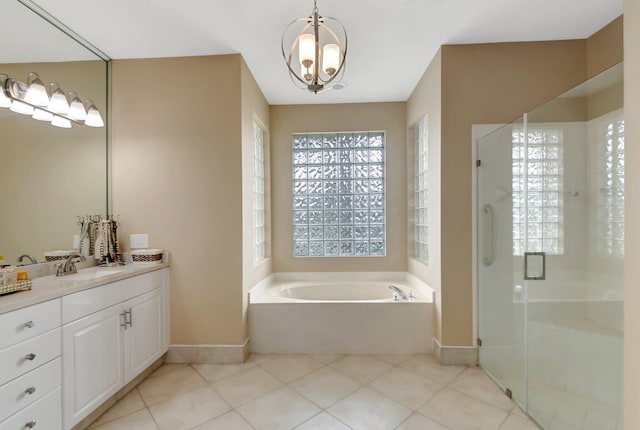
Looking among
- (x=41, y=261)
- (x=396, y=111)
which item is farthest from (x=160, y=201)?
(x=396, y=111)

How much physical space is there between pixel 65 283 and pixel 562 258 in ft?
9.57

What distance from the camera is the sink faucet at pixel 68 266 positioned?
2000 millimetres

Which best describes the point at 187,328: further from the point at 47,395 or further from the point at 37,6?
the point at 37,6

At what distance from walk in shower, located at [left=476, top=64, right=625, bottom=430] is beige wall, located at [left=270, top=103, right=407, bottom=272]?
1.37 m

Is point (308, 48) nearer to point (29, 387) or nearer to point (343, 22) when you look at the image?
point (343, 22)

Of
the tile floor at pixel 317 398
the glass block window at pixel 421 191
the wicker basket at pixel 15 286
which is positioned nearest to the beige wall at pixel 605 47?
the glass block window at pixel 421 191

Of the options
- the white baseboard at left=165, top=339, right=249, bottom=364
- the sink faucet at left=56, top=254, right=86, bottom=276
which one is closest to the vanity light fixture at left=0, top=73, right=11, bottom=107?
the sink faucet at left=56, top=254, right=86, bottom=276

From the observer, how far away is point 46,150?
2.07 meters

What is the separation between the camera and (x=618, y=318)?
4.90 feet

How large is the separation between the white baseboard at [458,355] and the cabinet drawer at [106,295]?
239cm

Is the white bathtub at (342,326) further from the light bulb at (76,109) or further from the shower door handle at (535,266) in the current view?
the light bulb at (76,109)

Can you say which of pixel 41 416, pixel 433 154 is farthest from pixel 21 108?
pixel 433 154

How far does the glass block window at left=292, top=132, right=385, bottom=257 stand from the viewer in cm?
370

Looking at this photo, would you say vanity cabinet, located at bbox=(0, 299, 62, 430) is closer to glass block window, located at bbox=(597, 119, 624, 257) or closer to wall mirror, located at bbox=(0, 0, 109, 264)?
wall mirror, located at bbox=(0, 0, 109, 264)
